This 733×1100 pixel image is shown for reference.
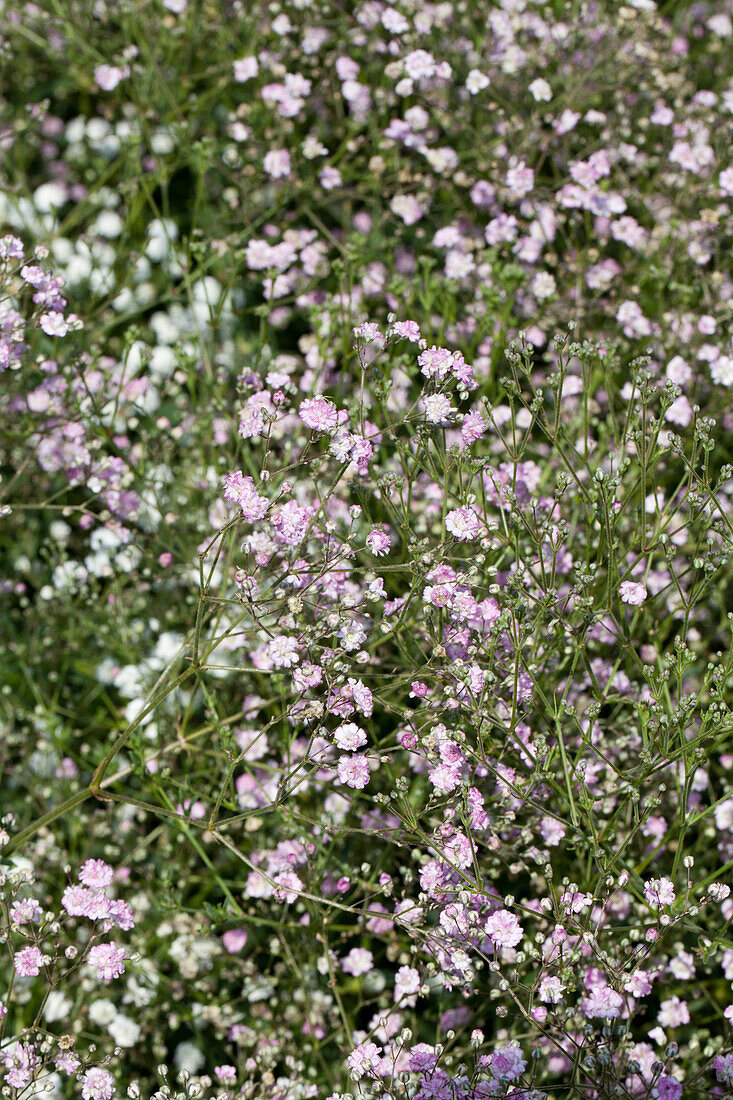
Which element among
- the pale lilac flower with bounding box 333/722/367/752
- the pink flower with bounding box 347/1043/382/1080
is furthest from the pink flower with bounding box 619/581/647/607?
the pink flower with bounding box 347/1043/382/1080

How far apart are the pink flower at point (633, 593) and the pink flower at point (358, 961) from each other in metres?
1.13

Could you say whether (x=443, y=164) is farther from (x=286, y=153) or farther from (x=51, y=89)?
(x=51, y=89)

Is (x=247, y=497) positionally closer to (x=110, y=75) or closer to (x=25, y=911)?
(x=25, y=911)

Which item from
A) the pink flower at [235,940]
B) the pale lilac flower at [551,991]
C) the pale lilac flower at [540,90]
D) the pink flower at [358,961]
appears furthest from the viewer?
the pale lilac flower at [540,90]

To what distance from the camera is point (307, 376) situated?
3.07 metres

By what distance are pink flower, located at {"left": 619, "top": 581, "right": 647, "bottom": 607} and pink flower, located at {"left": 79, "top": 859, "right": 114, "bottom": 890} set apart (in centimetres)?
136

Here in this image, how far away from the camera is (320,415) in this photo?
218cm

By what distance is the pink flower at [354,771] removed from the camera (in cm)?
208

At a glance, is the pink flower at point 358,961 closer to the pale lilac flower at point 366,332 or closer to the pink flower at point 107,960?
the pink flower at point 107,960

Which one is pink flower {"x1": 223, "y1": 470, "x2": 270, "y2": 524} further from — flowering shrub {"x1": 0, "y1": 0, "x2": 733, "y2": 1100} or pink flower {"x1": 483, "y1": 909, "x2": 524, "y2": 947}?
pink flower {"x1": 483, "y1": 909, "x2": 524, "y2": 947}

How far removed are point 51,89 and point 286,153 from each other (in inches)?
50.3

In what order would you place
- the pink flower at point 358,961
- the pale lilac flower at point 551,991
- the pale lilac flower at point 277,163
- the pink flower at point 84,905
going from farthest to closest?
the pale lilac flower at point 277,163 → the pink flower at point 358,961 → the pink flower at point 84,905 → the pale lilac flower at point 551,991

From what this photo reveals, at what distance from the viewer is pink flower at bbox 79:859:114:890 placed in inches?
89.4

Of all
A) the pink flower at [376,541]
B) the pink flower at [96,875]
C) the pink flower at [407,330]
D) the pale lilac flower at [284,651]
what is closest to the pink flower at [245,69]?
the pink flower at [407,330]
